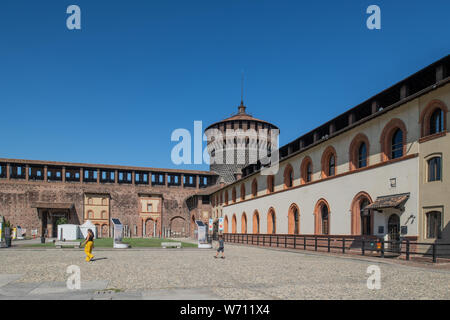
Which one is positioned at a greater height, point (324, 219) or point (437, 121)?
point (437, 121)

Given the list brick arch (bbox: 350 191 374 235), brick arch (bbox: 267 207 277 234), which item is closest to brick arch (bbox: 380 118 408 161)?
brick arch (bbox: 350 191 374 235)

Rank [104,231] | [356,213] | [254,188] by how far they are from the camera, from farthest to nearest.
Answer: [104,231] < [254,188] < [356,213]

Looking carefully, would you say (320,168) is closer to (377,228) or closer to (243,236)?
(377,228)

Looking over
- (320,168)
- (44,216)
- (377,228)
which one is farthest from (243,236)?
Result: (44,216)

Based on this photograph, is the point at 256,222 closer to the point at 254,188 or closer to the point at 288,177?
the point at 254,188

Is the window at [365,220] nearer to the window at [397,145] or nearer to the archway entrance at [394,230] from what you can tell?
the archway entrance at [394,230]

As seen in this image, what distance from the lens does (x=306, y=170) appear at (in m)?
27.7

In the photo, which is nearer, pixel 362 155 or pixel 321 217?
pixel 362 155

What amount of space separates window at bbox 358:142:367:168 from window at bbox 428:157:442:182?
4.84 m

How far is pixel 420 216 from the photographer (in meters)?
16.4

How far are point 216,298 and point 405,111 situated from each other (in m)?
14.0

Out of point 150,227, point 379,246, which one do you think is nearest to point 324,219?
point 379,246

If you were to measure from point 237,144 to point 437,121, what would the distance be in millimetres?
42878

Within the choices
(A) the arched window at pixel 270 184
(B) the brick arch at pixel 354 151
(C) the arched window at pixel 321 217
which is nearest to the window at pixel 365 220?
(B) the brick arch at pixel 354 151
